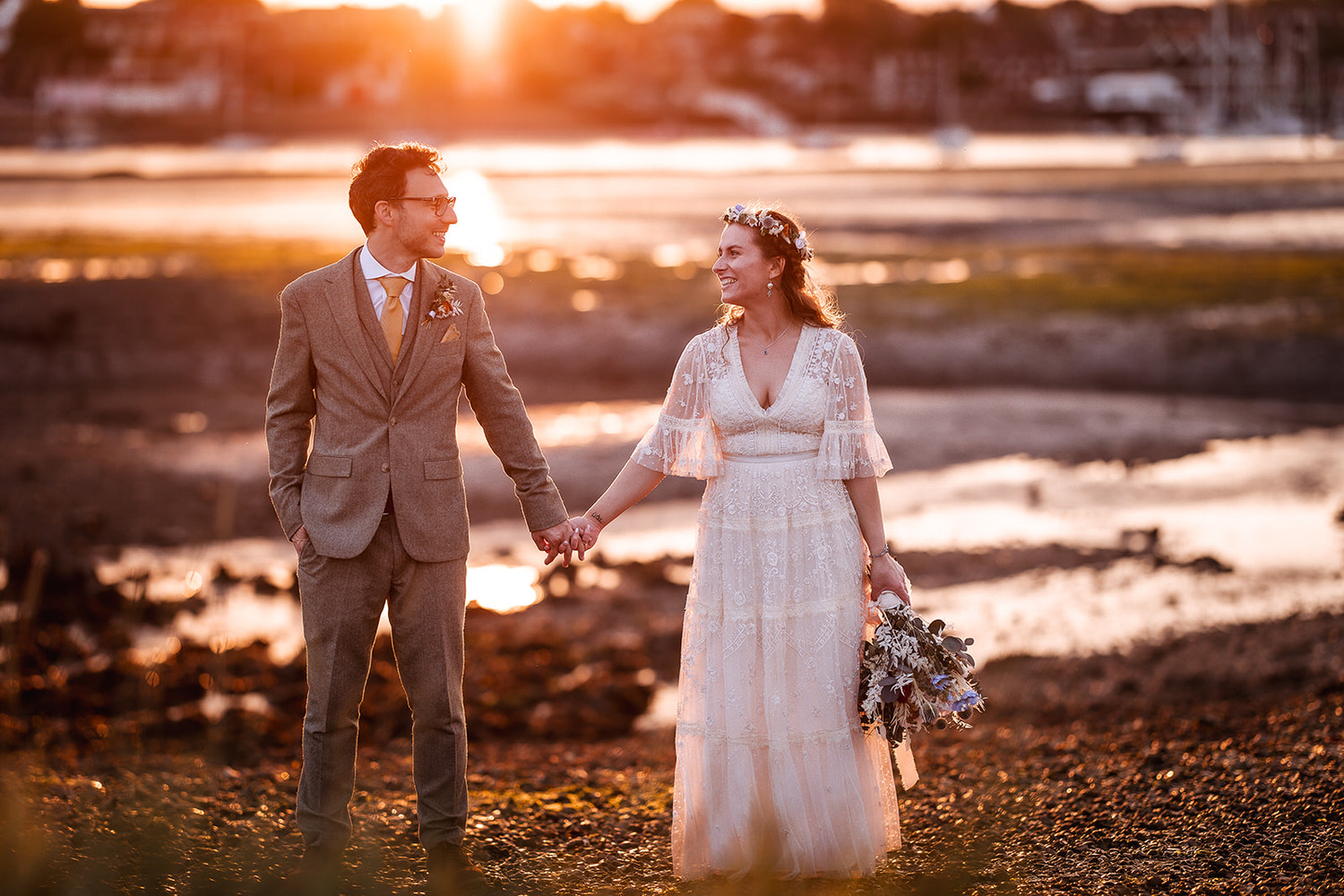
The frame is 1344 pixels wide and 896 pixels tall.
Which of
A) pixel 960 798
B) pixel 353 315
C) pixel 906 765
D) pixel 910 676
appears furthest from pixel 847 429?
pixel 960 798

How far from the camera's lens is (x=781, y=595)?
502 centimetres

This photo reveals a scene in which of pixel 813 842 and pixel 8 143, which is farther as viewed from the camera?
pixel 8 143

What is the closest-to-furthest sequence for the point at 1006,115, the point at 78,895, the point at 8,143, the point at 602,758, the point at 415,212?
the point at 78,895
the point at 415,212
the point at 602,758
the point at 8,143
the point at 1006,115

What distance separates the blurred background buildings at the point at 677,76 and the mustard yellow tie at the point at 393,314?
9733 cm

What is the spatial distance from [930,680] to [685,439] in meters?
1.28

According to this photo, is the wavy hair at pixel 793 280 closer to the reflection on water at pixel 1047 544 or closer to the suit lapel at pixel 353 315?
the suit lapel at pixel 353 315

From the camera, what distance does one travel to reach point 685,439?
5180 millimetres

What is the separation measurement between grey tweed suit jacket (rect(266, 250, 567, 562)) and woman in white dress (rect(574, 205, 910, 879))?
94 centimetres

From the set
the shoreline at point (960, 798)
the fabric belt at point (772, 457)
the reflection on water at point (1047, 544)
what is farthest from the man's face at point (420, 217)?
the reflection on water at point (1047, 544)

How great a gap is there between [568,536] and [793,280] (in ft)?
4.34

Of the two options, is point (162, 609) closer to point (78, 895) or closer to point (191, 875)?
point (191, 875)

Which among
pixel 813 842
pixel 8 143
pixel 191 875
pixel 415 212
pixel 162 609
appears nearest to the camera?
pixel 191 875

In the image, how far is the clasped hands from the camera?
17.3 ft

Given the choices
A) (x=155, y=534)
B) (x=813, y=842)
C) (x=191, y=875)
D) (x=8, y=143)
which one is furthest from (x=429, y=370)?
(x=8, y=143)
